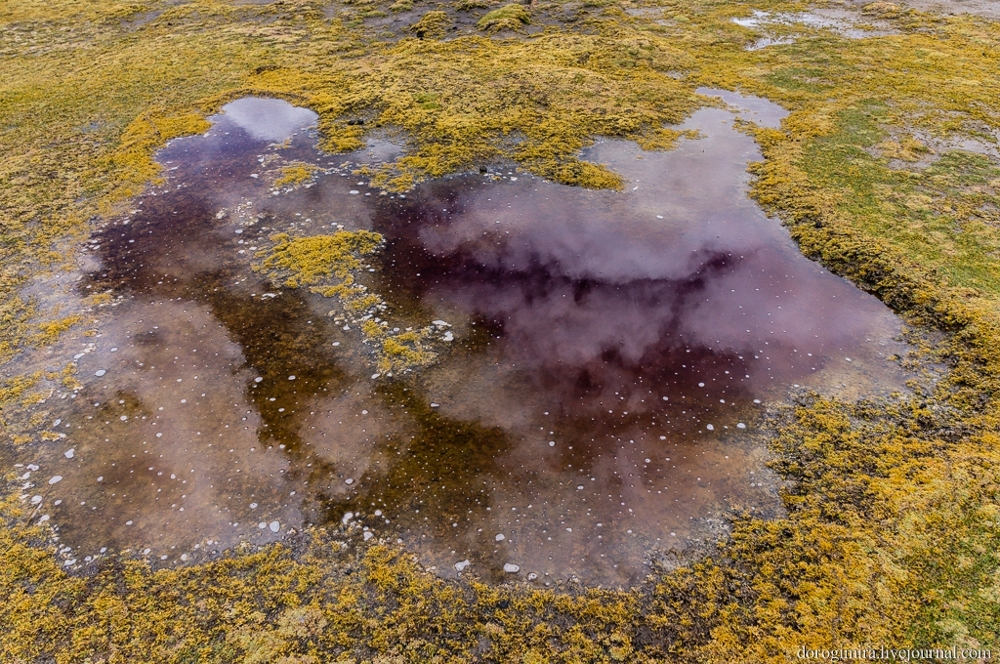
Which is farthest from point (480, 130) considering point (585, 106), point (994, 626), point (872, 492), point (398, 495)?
point (994, 626)

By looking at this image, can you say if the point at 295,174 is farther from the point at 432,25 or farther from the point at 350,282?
the point at 432,25

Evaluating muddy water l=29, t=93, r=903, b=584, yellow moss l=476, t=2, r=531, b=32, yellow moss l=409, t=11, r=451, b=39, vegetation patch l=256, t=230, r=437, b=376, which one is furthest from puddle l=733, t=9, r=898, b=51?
vegetation patch l=256, t=230, r=437, b=376

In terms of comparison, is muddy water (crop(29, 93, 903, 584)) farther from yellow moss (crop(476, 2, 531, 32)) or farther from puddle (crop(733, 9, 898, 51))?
yellow moss (crop(476, 2, 531, 32))

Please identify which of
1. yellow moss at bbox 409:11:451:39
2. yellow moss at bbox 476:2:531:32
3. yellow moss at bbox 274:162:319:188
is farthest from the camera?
yellow moss at bbox 476:2:531:32

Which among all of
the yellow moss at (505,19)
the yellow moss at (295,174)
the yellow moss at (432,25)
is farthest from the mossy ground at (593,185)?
the yellow moss at (295,174)

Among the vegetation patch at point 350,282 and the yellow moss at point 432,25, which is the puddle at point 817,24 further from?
the vegetation patch at point 350,282

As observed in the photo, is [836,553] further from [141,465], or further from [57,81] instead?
[57,81]

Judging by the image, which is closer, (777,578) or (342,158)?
(777,578)
